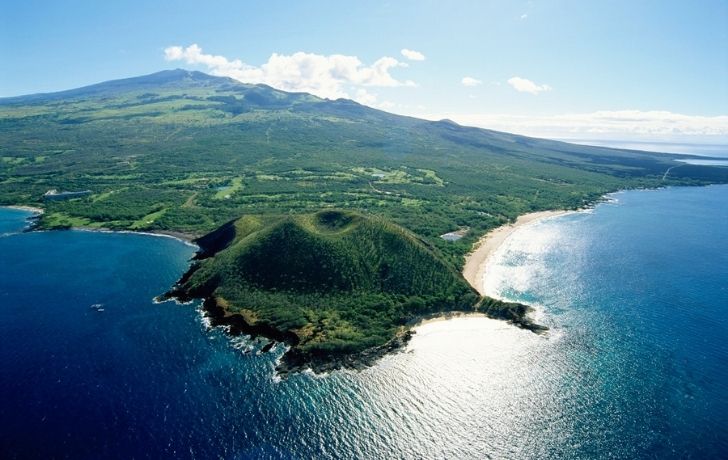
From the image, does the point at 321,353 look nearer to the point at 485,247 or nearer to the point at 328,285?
the point at 328,285

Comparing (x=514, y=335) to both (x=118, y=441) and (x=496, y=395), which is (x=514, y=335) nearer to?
(x=496, y=395)

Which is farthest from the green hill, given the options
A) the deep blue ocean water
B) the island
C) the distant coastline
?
the distant coastline

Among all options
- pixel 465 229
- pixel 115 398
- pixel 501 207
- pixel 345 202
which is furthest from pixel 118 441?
pixel 501 207

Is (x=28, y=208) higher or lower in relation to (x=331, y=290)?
lower

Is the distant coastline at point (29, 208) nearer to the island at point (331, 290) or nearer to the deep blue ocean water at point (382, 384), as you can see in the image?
the deep blue ocean water at point (382, 384)

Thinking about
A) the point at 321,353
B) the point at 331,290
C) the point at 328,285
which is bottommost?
the point at 321,353

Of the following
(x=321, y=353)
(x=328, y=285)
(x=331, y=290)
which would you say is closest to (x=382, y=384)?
(x=321, y=353)
